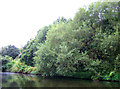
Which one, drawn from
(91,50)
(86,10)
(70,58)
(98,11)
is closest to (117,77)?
(91,50)

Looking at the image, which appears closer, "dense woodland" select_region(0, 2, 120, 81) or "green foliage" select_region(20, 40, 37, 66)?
"dense woodland" select_region(0, 2, 120, 81)

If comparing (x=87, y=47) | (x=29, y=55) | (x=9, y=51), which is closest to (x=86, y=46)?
(x=87, y=47)

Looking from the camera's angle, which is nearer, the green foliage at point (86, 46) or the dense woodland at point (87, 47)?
the dense woodland at point (87, 47)

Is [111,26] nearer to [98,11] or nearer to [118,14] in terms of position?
[118,14]

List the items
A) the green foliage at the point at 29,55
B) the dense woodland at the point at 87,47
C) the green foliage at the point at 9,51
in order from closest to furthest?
the dense woodland at the point at 87,47, the green foliage at the point at 29,55, the green foliage at the point at 9,51

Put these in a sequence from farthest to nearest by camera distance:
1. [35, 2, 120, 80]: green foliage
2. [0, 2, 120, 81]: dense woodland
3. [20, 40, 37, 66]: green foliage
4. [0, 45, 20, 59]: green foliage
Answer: [0, 45, 20, 59]: green foliage → [20, 40, 37, 66]: green foliage → [35, 2, 120, 80]: green foliage → [0, 2, 120, 81]: dense woodland

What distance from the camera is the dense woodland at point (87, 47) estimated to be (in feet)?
58.6

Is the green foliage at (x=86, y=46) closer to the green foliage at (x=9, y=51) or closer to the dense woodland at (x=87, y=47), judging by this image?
the dense woodland at (x=87, y=47)

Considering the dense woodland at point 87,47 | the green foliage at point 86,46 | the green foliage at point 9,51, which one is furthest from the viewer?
the green foliage at point 9,51

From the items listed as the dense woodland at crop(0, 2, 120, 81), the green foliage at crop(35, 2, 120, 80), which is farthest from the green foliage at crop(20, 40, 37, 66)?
the green foliage at crop(35, 2, 120, 80)

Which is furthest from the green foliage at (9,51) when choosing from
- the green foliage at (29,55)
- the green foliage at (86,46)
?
the green foliage at (86,46)

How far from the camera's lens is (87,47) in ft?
68.5

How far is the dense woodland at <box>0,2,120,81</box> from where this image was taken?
1788cm

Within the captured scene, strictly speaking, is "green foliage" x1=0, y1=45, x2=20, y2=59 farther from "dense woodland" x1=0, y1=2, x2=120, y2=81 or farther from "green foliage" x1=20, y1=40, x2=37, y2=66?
"dense woodland" x1=0, y1=2, x2=120, y2=81
